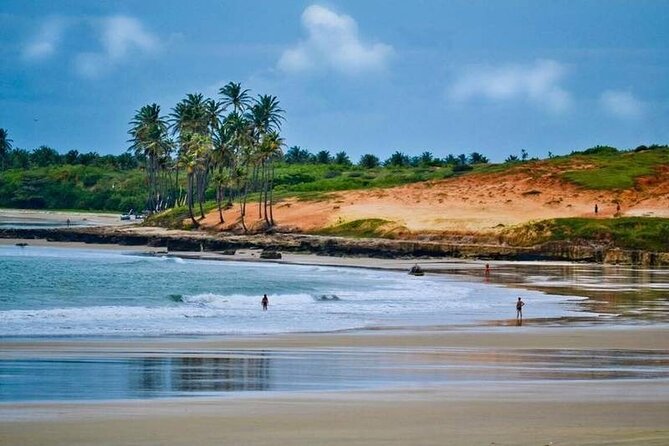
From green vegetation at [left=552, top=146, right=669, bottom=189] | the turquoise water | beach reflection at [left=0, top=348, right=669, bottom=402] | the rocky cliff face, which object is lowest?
beach reflection at [left=0, top=348, right=669, bottom=402]

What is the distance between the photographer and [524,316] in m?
36.3

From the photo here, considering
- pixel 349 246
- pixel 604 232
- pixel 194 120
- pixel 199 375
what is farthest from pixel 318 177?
pixel 199 375

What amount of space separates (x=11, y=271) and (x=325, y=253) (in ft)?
112

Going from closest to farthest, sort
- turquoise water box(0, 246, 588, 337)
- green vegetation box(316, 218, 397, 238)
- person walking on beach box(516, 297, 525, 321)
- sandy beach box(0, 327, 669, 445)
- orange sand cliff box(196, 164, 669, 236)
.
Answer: sandy beach box(0, 327, 669, 445) → turquoise water box(0, 246, 588, 337) → person walking on beach box(516, 297, 525, 321) → orange sand cliff box(196, 164, 669, 236) → green vegetation box(316, 218, 397, 238)

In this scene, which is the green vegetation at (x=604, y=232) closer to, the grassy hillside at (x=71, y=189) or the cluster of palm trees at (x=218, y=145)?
the cluster of palm trees at (x=218, y=145)

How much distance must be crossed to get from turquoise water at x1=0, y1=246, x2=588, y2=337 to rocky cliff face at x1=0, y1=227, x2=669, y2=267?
17188mm

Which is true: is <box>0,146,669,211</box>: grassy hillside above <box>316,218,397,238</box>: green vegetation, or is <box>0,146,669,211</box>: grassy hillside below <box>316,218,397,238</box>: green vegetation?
above

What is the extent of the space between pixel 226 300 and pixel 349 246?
44.0 metres

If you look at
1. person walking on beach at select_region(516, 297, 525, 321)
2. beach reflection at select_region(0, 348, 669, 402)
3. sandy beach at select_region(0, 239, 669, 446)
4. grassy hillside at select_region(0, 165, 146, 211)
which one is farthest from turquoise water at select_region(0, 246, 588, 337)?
grassy hillside at select_region(0, 165, 146, 211)

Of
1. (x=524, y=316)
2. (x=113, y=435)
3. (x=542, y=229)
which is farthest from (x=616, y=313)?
(x=542, y=229)

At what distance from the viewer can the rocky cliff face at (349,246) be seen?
256ft

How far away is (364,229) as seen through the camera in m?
93.1

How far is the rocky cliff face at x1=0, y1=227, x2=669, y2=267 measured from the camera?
78.2 meters

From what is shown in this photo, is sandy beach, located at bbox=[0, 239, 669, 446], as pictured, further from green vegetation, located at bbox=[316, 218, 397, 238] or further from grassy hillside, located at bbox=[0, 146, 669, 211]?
grassy hillside, located at bbox=[0, 146, 669, 211]
